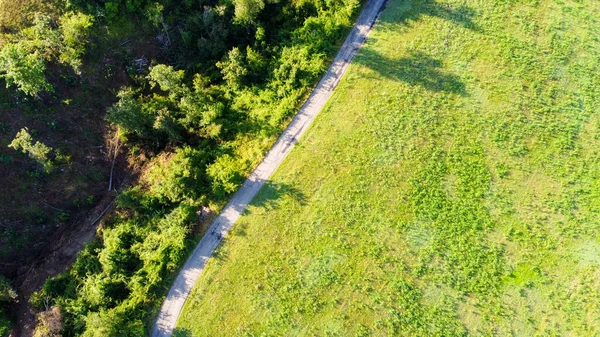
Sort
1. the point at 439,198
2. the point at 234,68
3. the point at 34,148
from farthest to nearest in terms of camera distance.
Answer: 1. the point at 234,68
2. the point at 439,198
3. the point at 34,148

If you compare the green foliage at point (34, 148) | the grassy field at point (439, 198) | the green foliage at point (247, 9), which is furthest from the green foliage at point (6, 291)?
the green foliage at point (247, 9)

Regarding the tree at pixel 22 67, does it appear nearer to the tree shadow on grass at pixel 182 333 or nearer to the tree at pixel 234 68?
the tree at pixel 234 68

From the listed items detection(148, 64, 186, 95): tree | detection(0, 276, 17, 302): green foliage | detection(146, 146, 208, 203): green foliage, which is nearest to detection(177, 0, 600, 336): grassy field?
detection(146, 146, 208, 203): green foliage

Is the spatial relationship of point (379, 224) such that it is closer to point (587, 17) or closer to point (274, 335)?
point (274, 335)

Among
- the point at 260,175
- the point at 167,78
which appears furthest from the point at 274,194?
the point at 167,78

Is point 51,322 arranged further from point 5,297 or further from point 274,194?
point 274,194

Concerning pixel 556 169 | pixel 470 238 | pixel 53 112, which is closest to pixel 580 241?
pixel 556 169

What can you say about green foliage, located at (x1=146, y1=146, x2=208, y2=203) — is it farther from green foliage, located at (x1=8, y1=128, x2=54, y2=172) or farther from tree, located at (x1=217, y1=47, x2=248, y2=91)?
green foliage, located at (x1=8, y1=128, x2=54, y2=172)
